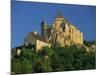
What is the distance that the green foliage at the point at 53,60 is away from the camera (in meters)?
1.85

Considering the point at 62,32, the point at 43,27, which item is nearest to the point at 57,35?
the point at 62,32

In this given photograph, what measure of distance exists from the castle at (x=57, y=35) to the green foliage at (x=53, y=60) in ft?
0.17

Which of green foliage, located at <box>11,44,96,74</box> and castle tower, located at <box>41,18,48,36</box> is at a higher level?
castle tower, located at <box>41,18,48,36</box>

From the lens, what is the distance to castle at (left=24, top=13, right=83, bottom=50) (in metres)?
1.89

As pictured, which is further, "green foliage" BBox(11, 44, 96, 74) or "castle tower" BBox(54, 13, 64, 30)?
"castle tower" BBox(54, 13, 64, 30)

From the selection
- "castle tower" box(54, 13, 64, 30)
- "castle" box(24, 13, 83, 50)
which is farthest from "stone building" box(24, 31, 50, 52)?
"castle tower" box(54, 13, 64, 30)

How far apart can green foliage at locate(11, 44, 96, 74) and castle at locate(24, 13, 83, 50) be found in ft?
0.17

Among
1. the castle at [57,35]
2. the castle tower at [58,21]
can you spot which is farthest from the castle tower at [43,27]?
the castle tower at [58,21]

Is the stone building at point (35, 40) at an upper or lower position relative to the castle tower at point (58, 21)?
lower

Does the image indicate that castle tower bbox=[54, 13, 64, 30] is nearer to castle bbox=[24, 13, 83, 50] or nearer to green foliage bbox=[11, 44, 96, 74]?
castle bbox=[24, 13, 83, 50]

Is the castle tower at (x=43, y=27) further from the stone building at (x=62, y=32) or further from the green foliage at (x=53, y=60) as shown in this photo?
the green foliage at (x=53, y=60)

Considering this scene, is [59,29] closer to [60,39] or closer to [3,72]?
[60,39]

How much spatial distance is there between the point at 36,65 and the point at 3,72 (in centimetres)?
32

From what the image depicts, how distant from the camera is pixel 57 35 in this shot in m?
1.96
